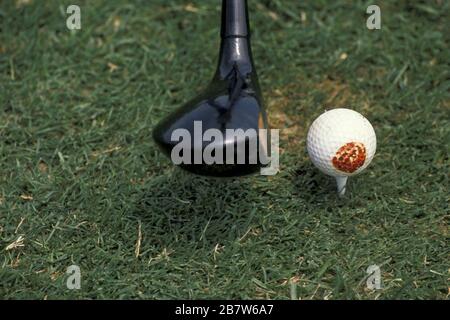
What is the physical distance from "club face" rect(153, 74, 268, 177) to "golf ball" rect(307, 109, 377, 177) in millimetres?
431

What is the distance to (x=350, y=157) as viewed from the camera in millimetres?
3584

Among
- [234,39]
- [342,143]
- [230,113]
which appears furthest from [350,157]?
[234,39]

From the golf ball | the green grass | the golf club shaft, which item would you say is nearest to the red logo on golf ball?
the golf ball

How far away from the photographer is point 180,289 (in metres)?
3.33

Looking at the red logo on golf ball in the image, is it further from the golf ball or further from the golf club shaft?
the golf club shaft

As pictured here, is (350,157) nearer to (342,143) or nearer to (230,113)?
(342,143)

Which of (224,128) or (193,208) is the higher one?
(224,128)

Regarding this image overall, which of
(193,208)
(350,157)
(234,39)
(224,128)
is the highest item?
(234,39)

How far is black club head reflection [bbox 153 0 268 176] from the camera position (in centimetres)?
310

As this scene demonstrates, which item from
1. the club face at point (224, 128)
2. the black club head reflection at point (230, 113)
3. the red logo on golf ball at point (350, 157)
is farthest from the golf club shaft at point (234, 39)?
the red logo on golf ball at point (350, 157)

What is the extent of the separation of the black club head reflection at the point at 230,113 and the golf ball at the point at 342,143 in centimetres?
42

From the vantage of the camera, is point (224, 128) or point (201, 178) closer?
point (224, 128)

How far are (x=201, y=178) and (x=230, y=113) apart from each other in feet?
2.62
